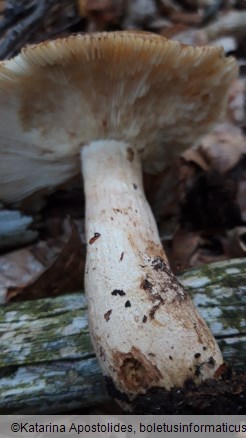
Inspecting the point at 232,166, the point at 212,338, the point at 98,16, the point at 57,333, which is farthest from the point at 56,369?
the point at 98,16

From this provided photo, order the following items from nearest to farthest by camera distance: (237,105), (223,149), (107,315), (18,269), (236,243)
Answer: (107,315) → (18,269) → (236,243) → (223,149) → (237,105)

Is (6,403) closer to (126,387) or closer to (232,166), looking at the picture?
(126,387)

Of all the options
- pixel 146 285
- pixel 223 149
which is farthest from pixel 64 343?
pixel 223 149

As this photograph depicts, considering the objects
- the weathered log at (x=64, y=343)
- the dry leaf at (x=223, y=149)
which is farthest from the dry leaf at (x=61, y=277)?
the dry leaf at (x=223, y=149)

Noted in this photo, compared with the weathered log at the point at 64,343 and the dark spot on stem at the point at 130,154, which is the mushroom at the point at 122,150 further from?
the weathered log at the point at 64,343

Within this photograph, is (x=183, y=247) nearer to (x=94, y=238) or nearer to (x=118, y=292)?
(x=94, y=238)

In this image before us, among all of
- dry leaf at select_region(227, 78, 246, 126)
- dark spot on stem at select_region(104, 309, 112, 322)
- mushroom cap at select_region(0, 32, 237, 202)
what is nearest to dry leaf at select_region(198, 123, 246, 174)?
dry leaf at select_region(227, 78, 246, 126)
